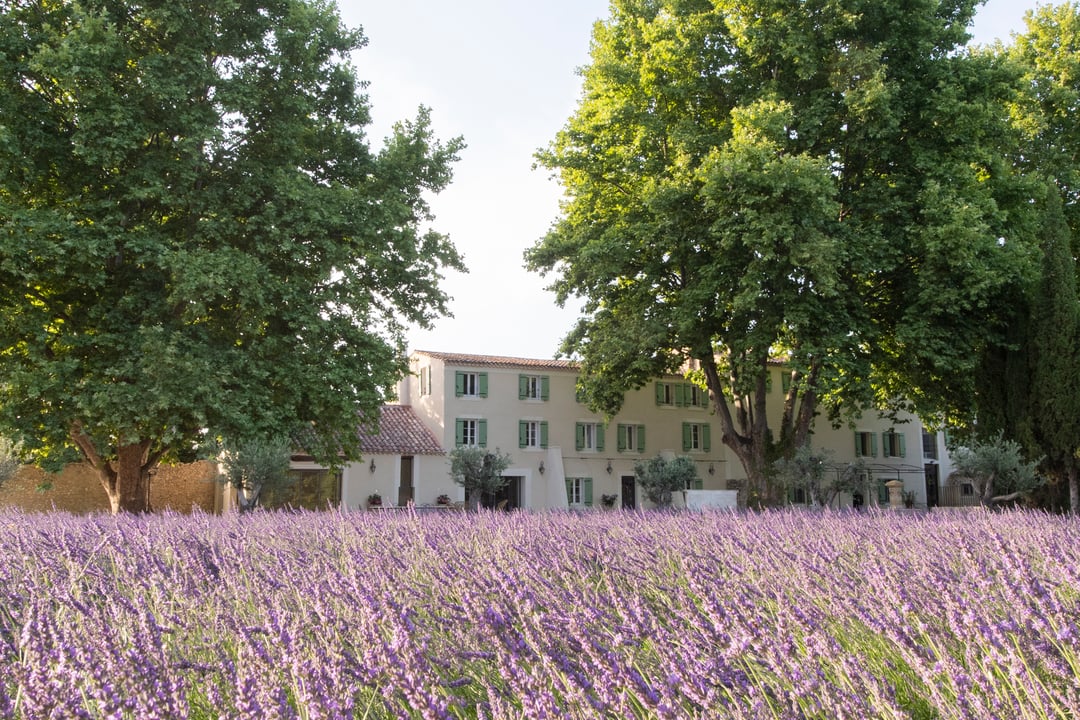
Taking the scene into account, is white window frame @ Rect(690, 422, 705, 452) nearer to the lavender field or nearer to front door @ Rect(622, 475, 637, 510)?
front door @ Rect(622, 475, 637, 510)

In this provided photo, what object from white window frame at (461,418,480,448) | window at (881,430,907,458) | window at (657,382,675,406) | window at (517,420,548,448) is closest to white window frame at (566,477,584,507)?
window at (517,420,548,448)

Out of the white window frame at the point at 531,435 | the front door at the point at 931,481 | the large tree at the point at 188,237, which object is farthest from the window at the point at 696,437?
the large tree at the point at 188,237

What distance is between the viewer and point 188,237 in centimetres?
1838

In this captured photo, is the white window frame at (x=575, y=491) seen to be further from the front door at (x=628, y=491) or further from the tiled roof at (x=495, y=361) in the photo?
the tiled roof at (x=495, y=361)

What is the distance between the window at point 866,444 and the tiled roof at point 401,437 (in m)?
20.5

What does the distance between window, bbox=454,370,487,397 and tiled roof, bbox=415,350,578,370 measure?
0.43 m

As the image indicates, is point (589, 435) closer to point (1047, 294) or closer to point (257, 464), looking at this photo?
point (1047, 294)

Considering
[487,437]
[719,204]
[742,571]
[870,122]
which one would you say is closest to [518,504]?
[487,437]

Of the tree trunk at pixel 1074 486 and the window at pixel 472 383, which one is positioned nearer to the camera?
the tree trunk at pixel 1074 486

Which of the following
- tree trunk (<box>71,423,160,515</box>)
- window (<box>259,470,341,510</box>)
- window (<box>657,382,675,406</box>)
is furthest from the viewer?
window (<box>657,382,675,406</box>)

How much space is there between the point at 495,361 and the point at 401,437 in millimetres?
4784

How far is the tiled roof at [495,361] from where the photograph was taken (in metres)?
34.0

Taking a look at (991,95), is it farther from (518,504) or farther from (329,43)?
(518,504)

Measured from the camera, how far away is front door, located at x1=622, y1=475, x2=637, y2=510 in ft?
119
